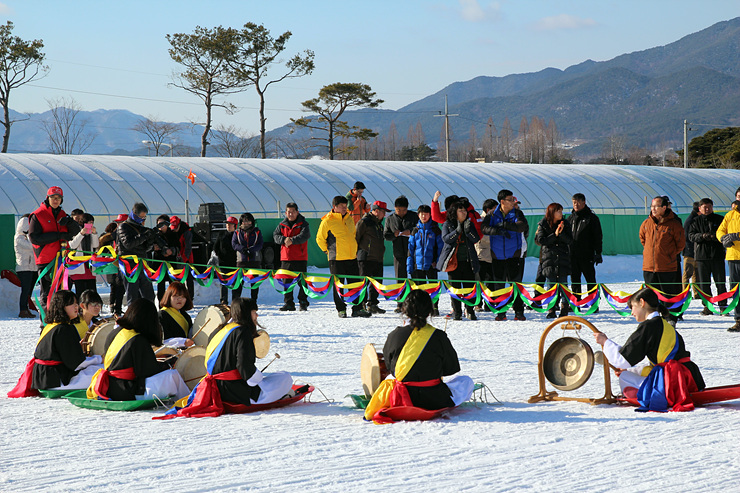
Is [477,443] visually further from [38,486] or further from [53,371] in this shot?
[53,371]

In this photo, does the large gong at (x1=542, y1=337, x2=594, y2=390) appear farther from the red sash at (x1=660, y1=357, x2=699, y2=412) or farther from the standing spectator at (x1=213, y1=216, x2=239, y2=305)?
the standing spectator at (x1=213, y1=216, x2=239, y2=305)

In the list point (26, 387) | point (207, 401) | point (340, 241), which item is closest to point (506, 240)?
point (340, 241)

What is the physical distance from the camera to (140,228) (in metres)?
11.8

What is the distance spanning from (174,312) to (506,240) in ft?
17.8

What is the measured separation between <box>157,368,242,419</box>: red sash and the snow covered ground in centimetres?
13

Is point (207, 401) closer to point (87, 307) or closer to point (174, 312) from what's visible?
point (174, 312)

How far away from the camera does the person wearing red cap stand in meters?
10.9

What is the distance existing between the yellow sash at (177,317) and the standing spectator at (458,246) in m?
4.76

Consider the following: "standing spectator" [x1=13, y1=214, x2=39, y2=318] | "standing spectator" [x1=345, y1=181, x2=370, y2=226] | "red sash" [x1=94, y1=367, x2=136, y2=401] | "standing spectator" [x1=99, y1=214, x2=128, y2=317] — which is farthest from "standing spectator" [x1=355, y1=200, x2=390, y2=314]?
"red sash" [x1=94, y1=367, x2=136, y2=401]

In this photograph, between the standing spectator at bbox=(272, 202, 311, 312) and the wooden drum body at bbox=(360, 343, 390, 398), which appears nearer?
the wooden drum body at bbox=(360, 343, 390, 398)

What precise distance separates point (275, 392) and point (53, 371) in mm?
2029

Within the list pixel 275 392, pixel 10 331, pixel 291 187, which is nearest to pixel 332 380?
pixel 275 392

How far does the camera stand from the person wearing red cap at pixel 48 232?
1085 cm

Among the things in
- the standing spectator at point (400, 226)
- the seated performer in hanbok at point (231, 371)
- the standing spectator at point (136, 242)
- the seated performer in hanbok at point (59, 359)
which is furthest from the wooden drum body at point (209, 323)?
the standing spectator at point (400, 226)
